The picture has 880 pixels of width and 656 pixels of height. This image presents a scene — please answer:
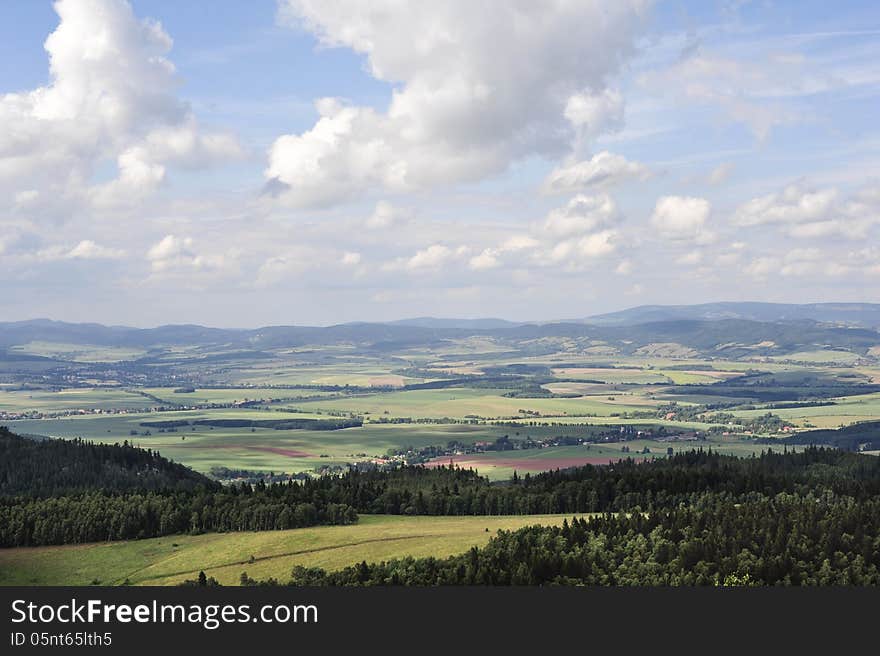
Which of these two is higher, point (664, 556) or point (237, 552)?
point (664, 556)

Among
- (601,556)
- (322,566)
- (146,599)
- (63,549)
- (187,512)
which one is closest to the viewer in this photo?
(146,599)

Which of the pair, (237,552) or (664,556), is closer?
(664,556)

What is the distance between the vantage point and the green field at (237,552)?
489 ft

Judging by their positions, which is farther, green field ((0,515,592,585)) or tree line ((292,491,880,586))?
green field ((0,515,592,585))

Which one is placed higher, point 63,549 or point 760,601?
point 760,601

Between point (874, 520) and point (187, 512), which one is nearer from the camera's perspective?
point (874, 520)

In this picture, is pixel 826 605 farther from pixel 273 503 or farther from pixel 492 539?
pixel 273 503

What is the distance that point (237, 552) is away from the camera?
160250 mm

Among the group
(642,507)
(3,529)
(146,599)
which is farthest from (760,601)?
(3,529)

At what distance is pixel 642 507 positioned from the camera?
191625 mm

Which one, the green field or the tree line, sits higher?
the tree line

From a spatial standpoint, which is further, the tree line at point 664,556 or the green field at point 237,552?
the green field at point 237,552

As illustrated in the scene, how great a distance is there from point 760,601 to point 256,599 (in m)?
54.9

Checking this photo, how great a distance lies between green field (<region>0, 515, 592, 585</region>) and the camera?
149125 millimetres
